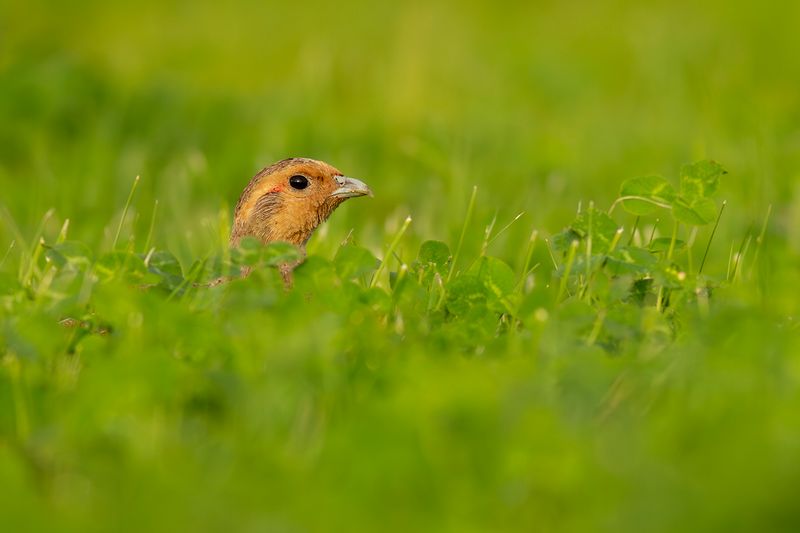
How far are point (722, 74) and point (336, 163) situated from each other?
10.2ft

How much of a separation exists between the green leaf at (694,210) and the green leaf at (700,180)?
17 millimetres

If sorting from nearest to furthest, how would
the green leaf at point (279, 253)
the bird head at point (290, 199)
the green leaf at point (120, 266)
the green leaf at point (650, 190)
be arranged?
the green leaf at point (279, 253)
the green leaf at point (120, 266)
the green leaf at point (650, 190)
the bird head at point (290, 199)

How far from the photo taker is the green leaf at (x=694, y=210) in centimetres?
450

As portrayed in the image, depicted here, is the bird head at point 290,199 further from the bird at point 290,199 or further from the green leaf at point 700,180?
A: the green leaf at point 700,180

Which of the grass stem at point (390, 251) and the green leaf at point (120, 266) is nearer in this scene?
the green leaf at point (120, 266)

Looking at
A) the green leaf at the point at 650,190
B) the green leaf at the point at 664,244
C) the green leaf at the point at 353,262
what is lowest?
the green leaf at the point at 664,244

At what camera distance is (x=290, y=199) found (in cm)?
579

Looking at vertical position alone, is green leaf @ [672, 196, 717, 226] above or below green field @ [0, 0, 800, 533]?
above

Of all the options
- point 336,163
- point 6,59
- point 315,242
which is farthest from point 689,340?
point 6,59

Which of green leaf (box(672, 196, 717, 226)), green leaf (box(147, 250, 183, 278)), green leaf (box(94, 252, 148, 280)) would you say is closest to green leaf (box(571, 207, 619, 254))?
green leaf (box(672, 196, 717, 226))

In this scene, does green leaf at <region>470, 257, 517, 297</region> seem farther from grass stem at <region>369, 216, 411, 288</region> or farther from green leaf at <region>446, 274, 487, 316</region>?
grass stem at <region>369, 216, 411, 288</region>

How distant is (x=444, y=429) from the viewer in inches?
120

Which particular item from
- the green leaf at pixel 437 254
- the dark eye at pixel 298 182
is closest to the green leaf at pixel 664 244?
the green leaf at pixel 437 254

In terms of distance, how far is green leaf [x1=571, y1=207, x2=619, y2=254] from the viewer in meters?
4.45
